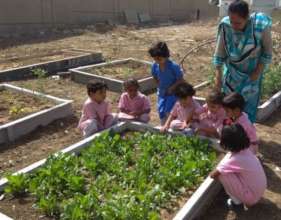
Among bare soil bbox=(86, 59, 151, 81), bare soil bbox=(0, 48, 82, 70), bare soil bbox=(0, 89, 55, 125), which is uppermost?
bare soil bbox=(0, 48, 82, 70)

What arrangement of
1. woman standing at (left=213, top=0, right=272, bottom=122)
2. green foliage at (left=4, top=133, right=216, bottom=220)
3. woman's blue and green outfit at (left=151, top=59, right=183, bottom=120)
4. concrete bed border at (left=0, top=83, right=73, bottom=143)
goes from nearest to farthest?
green foliage at (left=4, top=133, right=216, bottom=220)
woman standing at (left=213, top=0, right=272, bottom=122)
woman's blue and green outfit at (left=151, top=59, right=183, bottom=120)
concrete bed border at (left=0, top=83, right=73, bottom=143)

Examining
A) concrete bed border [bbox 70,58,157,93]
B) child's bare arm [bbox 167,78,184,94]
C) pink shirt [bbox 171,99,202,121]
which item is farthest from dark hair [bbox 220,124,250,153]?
concrete bed border [bbox 70,58,157,93]

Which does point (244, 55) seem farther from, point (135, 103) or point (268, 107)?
point (268, 107)

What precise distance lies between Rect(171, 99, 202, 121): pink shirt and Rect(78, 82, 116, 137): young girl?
2.74 ft

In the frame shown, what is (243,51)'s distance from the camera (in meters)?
4.62

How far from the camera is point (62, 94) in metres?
7.58

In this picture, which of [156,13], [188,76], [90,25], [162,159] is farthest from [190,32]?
[162,159]

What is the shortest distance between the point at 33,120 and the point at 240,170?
314 centimetres

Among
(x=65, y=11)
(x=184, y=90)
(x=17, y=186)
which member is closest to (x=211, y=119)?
(x=184, y=90)

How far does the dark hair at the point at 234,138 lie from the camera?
3.63m

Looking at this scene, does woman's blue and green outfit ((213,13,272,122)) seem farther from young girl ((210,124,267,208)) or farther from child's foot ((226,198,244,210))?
child's foot ((226,198,244,210))

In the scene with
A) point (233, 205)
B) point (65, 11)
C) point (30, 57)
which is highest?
point (65, 11)

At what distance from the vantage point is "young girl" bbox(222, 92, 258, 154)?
13.9ft

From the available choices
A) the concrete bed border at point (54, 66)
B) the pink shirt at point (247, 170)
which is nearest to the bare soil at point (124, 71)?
the concrete bed border at point (54, 66)
